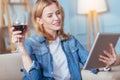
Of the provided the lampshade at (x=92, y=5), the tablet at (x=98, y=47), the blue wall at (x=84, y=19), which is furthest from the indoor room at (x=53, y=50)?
the blue wall at (x=84, y=19)

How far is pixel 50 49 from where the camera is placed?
5.34ft

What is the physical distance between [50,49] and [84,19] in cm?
256

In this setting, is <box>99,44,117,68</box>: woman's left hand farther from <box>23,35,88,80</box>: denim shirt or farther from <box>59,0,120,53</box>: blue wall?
<box>59,0,120,53</box>: blue wall

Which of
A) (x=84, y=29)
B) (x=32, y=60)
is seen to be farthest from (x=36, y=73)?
(x=84, y=29)

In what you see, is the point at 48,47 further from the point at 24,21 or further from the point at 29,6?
the point at 29,6

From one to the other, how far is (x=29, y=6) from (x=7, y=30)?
478 millimetres

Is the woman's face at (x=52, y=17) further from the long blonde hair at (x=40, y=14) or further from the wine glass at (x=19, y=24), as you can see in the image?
the wine glass at (x=19, y=24)

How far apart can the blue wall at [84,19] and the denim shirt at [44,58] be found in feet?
7.54

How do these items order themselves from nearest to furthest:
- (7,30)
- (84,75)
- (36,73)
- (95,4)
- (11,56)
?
1. (36,73)
2. (11,56)
3. (84,75)
4. (95,4)
5. (7,30)

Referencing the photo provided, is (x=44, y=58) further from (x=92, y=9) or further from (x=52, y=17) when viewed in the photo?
(x=92, y=9)

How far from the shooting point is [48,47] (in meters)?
1.62

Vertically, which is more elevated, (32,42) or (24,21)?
(24,21)

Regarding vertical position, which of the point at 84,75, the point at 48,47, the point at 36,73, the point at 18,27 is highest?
the point at 18,27

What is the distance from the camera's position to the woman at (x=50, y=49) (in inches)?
61.6
